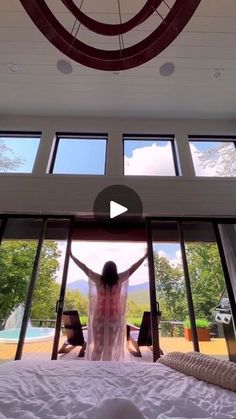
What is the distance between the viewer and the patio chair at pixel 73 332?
3900mm

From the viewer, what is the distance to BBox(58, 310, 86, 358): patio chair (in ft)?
12.8

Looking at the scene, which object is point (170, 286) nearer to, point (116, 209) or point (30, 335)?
point (116, 209)

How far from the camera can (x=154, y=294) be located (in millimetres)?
3367

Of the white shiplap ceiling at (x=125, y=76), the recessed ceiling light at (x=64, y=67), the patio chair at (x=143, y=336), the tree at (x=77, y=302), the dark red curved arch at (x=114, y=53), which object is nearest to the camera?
the dark red curved arch at (x=114, y=53)

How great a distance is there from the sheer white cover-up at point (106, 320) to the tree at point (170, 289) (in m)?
0.48

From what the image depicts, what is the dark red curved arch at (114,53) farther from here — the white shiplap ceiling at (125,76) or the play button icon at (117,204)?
the play button icon at (117,204)

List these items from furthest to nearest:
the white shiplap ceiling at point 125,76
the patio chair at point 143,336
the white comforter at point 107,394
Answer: the patio chair at point 143,336 < the white shiplap ceiling at point 125,76 < the white comforter at point 107,394

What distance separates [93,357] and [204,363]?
2101mm

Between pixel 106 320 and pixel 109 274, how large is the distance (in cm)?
57

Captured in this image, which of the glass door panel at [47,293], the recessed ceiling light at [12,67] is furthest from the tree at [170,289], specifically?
the recessed ceiling light at [12,67]

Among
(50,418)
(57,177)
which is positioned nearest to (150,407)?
(50,418)

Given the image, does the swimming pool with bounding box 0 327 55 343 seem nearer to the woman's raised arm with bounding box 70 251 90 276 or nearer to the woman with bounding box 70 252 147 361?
the woman with bounding box 70 252 147 361

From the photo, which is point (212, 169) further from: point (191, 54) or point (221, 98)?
point (191, 54)

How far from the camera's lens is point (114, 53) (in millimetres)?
1723
